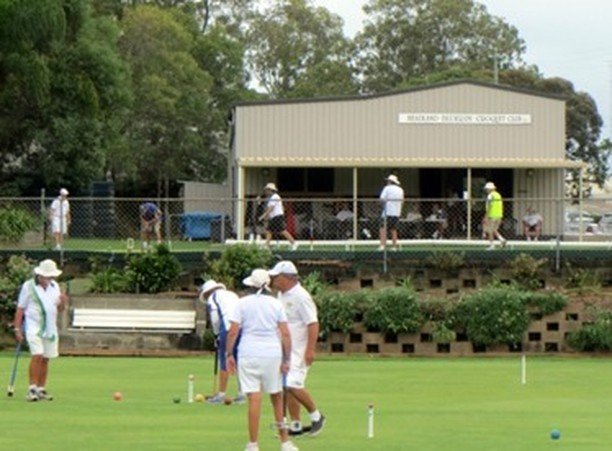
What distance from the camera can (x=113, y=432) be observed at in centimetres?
1877

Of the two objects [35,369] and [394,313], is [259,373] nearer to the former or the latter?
[35,369]

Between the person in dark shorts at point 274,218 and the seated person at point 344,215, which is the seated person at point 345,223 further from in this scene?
the person in dark shorts at point 274,218

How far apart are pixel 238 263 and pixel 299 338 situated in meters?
16.9

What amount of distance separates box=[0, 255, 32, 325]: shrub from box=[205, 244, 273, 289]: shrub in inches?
149

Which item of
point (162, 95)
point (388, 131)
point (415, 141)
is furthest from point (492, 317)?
point (162, 95)

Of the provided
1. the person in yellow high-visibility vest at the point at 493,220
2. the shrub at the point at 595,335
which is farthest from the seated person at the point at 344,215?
the shrub at the point at 595,335

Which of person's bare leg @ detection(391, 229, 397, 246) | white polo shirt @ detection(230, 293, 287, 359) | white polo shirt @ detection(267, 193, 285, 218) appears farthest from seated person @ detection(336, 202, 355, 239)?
white polo shirt @ detection(230, 293, 287, 359)

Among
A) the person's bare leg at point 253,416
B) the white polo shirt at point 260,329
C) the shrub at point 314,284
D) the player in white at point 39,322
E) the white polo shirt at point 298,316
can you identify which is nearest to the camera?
the person's bare leg at point 253,416

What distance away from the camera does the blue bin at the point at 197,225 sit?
39.4 m

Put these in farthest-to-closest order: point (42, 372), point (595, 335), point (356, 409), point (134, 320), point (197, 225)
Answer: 1. point (197, 225)
2. point (134, 320)
3. point (595, 335)
4. point (42, 372)
5. point (356, 409)

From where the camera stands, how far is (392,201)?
37062mm

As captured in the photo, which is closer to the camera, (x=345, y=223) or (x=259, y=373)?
(x=259, y=373)

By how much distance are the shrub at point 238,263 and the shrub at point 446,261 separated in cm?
Answer: 354

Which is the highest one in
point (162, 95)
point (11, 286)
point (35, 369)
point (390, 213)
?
point (162, 95)
